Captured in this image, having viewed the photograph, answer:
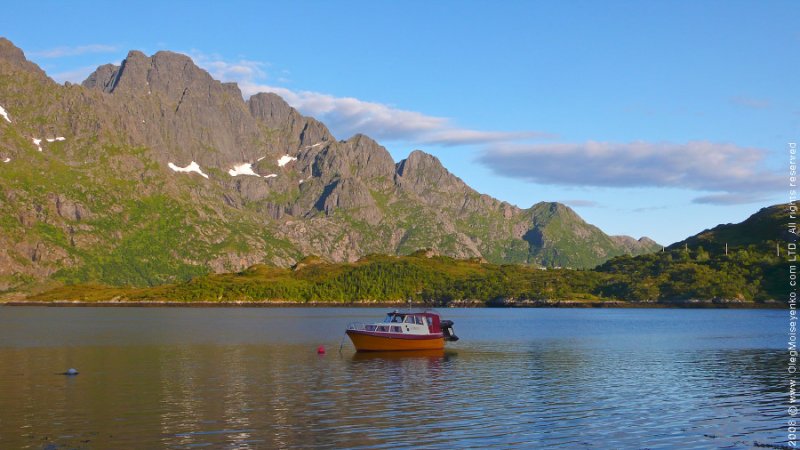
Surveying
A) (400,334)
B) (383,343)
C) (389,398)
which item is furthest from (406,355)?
(389,398)

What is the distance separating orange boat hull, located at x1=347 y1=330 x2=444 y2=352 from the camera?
9938 centimetres

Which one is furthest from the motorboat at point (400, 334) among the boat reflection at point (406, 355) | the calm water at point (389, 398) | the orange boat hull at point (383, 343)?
the calm water at point (389, 398)

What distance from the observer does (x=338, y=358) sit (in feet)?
307

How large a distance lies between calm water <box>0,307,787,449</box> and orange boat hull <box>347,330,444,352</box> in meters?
2.74

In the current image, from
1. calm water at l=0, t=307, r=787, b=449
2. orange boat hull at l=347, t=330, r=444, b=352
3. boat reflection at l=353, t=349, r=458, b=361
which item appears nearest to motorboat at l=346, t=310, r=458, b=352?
orange boat hull at l=347, t=330, r=444, b=352

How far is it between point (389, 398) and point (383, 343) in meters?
40.9

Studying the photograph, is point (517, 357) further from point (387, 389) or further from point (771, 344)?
point (771, 344)

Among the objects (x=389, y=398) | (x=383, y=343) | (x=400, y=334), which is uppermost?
(x=400, y=334)

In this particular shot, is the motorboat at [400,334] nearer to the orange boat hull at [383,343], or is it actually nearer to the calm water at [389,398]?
the orange boat hull at [383,343]

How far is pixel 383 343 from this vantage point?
9981 centimetres

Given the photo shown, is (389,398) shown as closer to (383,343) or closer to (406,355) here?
(406,355)

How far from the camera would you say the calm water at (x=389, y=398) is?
4303cm

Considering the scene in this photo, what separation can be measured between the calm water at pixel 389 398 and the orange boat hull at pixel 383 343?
2.74 m

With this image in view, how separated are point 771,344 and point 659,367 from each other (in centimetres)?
4662
